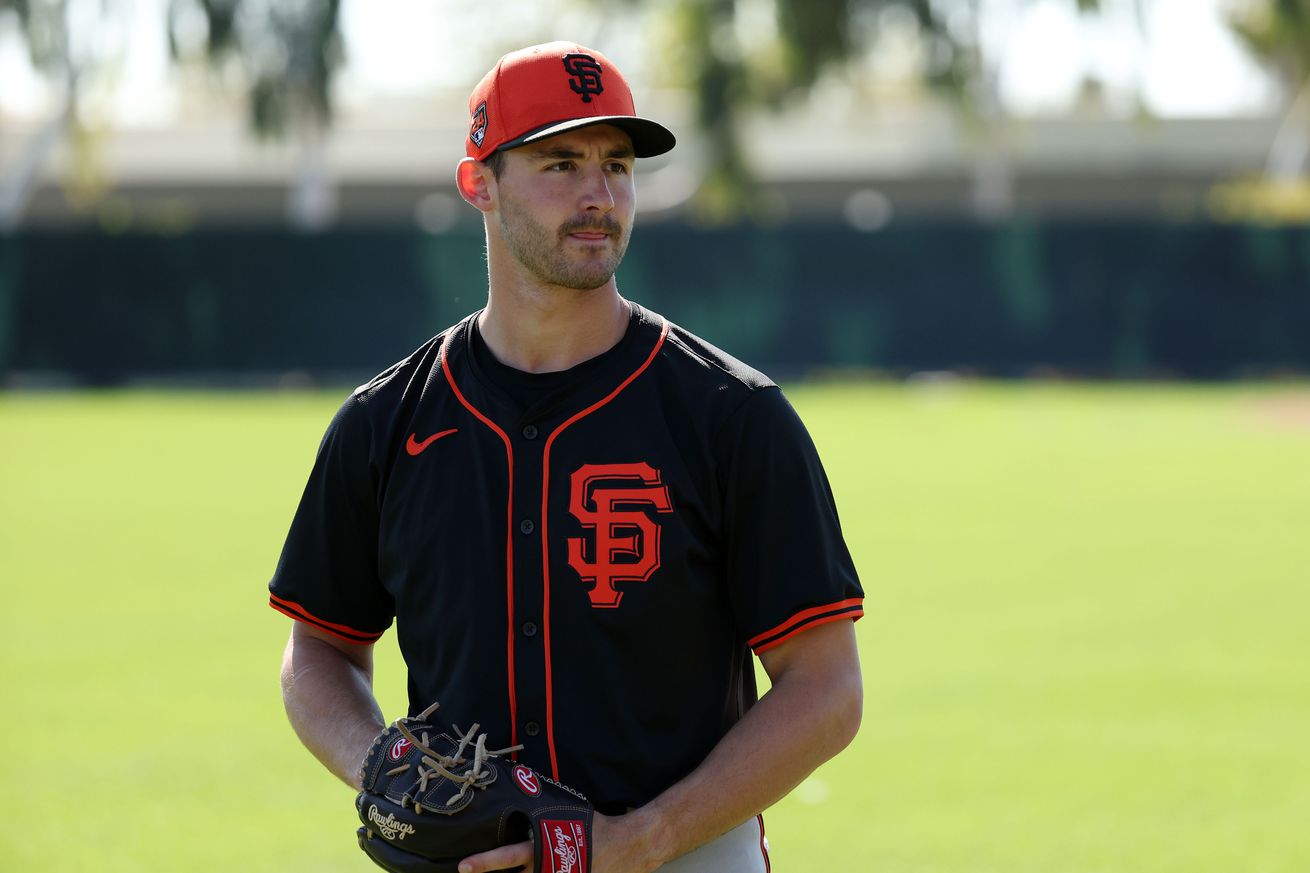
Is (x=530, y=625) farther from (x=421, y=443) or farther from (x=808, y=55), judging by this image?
(x=808, y=55)

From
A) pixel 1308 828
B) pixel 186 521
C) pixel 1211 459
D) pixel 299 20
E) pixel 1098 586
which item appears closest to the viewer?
pixel 1308 828

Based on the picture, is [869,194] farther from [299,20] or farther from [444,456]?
[444,456]

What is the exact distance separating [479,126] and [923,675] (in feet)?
21.1

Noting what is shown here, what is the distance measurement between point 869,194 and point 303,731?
4773cm

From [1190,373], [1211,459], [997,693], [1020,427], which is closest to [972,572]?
[997,693]

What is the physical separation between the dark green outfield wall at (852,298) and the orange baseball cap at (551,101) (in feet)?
93.0

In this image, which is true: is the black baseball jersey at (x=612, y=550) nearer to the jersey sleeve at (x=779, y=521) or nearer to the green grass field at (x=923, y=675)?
the jersey sleeve at (x=779, y=521)

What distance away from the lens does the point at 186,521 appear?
15.2 m

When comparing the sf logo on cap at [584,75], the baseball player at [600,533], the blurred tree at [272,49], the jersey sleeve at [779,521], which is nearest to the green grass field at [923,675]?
the baseball player at [600,533]

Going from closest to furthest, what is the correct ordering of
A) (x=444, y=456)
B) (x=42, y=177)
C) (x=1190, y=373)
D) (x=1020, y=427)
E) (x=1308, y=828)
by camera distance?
(x=444, y=456)
(x=1308, y=828)
(x=1020, y=427)
(x=1190, y=373)
(x=42, y=177)

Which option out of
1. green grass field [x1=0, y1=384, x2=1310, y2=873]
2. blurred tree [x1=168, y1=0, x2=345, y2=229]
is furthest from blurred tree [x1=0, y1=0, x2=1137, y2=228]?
green grass field [x1=0, y1=384, x2=1310, y2=873]

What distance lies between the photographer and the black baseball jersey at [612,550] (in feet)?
10.3

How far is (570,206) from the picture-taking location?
3238 millimetres

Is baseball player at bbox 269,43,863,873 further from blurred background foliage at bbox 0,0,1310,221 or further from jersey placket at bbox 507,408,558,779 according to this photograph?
blurred background foliage at bbox 0,0,1310,221
